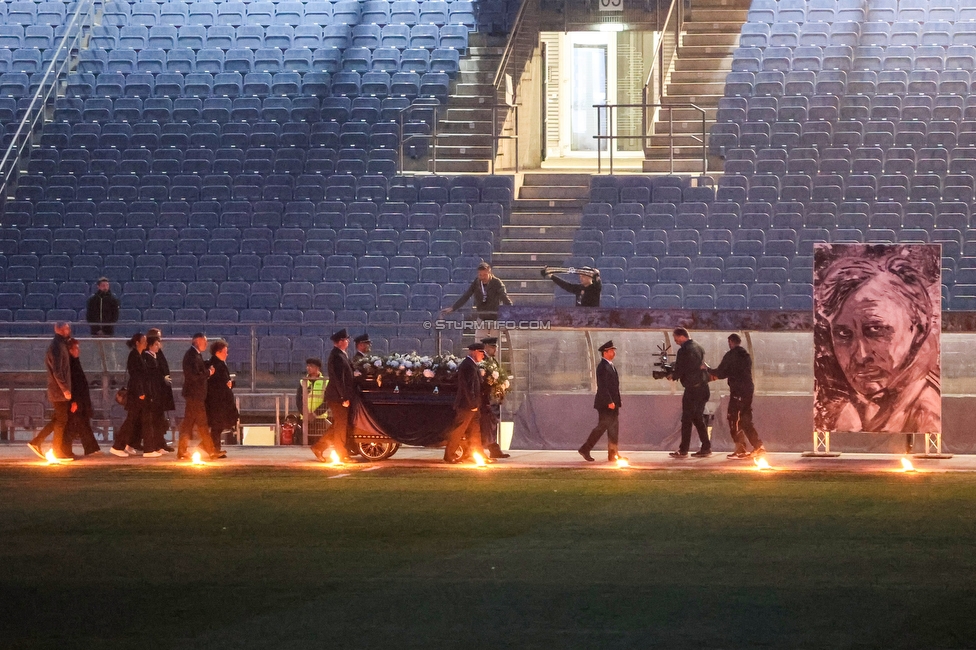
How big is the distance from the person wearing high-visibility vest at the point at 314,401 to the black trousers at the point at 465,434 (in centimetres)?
252

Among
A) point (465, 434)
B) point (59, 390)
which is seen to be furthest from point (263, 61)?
point (465, 434)

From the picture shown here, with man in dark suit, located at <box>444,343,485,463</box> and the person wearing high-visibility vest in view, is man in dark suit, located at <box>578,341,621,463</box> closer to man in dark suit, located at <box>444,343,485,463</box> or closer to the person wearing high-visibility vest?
man in dark suit, located at <box>444,343,485,463</box>

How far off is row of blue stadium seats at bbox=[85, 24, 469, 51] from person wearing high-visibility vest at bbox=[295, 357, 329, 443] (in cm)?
1130

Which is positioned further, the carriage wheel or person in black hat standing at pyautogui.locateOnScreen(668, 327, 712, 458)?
the carriage wheel

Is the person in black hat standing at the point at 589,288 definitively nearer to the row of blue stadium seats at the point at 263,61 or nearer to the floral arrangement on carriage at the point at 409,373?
the floral arrangement on carriage at the point at 409,373

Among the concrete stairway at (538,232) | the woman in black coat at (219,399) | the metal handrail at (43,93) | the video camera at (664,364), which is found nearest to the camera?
the woman in black coat at (219,399)

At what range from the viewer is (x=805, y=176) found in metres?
24.8

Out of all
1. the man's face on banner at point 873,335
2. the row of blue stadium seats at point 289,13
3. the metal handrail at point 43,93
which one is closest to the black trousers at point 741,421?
the man's face on banner at point 873,335

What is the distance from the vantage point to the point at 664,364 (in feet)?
61.6

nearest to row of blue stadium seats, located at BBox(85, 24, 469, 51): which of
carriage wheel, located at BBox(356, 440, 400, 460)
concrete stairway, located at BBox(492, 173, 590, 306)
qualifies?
concrete stairway, located at BBox(492, 173, 590, 306)

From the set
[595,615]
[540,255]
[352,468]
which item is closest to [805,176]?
[540,255]

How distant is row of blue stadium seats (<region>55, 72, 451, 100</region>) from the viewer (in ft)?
90.3

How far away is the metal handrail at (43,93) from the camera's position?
26188 mm

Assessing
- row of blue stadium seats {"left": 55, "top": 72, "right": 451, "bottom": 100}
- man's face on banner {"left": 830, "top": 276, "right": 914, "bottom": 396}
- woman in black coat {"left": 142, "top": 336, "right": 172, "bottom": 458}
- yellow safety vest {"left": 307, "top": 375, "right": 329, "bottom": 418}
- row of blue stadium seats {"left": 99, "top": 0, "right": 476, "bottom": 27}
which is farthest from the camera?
row of blue stadium seats {"left": 99, "top": 0, "right": 476, "bottom": 27}
